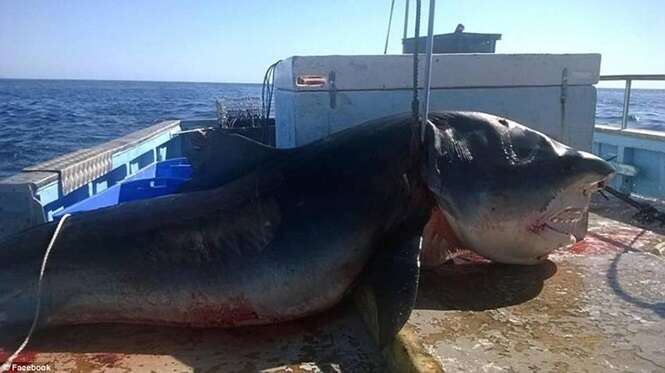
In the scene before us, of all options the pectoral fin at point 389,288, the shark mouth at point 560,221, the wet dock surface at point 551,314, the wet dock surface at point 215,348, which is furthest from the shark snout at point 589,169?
the wet dock surface at point 215,348

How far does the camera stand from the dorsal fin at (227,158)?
11.1ft

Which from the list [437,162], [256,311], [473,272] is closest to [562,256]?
[473,272]

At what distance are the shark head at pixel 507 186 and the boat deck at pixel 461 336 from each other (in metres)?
0.27

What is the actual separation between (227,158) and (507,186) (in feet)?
5.27

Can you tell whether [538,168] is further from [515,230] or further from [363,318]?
[363,318]

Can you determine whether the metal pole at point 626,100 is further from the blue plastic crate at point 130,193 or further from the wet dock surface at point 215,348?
the wet dock surface at point 215,348

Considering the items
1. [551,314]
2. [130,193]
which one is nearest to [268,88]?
[130,193]

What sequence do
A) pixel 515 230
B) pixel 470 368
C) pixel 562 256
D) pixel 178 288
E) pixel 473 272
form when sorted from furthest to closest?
pixel 562 256 → pixel 473 272 → pixel 515 230 → pixel 178 288 → pixel 470 368

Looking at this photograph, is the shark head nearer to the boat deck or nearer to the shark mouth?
the shark mouth

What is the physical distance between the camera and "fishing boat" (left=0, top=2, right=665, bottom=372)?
7.93 feet

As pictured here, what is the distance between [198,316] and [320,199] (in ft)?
2.75

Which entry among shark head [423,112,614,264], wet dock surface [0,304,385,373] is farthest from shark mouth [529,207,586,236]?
wet dock surface [0,304,385,373]

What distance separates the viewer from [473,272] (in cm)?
328
